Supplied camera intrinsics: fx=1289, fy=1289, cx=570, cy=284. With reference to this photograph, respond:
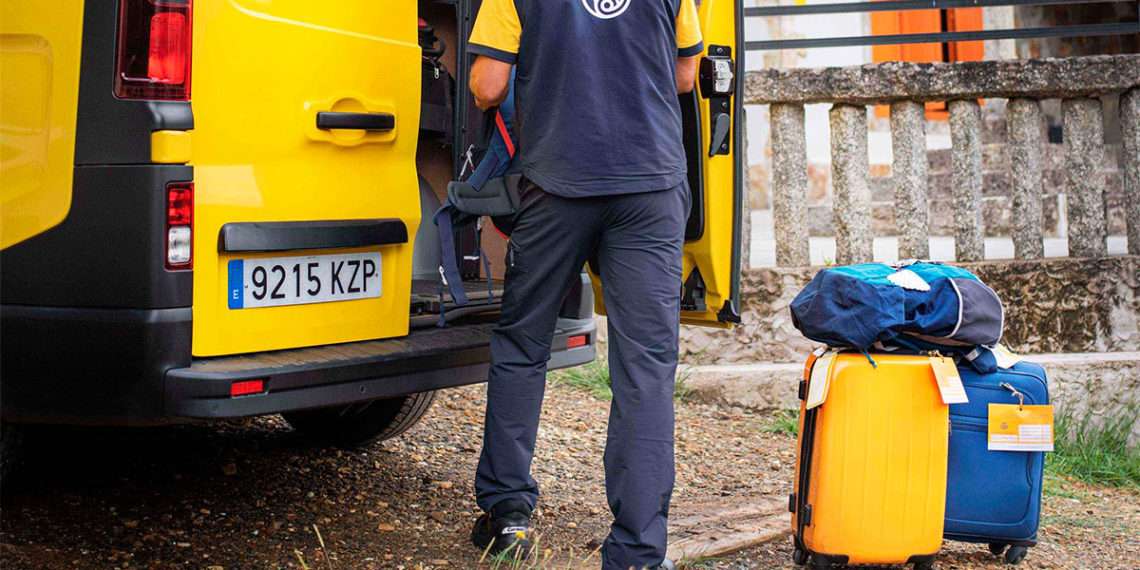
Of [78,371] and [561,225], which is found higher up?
[561,225]

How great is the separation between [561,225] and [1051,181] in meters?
7.57

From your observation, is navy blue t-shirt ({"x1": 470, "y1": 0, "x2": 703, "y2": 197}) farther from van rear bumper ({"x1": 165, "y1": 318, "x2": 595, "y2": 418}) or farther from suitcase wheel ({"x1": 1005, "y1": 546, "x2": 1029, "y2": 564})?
suitcase wheel ({"x1": 1005, "y1": 546, "x2": 1029, "y2": 564})

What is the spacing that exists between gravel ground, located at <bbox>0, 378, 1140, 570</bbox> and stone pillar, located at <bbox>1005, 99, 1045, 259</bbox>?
1.52m

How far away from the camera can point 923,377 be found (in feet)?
11.9

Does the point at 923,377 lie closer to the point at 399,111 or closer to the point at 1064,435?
the point at 399,111

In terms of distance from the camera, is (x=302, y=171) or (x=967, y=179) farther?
(x=967, y=179)

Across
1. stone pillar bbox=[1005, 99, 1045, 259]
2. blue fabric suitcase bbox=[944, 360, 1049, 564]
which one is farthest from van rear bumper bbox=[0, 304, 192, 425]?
stone pillar bbox=[1005, 99, 1045, 259]

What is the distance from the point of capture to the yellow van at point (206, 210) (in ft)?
9.83

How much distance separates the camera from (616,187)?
3.29 meters

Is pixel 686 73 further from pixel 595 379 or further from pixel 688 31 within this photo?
pixel 595 379

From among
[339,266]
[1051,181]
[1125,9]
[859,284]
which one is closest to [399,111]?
[339,266]

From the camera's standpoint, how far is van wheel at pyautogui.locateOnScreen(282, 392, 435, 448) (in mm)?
4617

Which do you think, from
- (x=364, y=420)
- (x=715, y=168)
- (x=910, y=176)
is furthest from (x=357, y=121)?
(x=910, y=176)

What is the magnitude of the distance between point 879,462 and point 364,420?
6.35 feet
